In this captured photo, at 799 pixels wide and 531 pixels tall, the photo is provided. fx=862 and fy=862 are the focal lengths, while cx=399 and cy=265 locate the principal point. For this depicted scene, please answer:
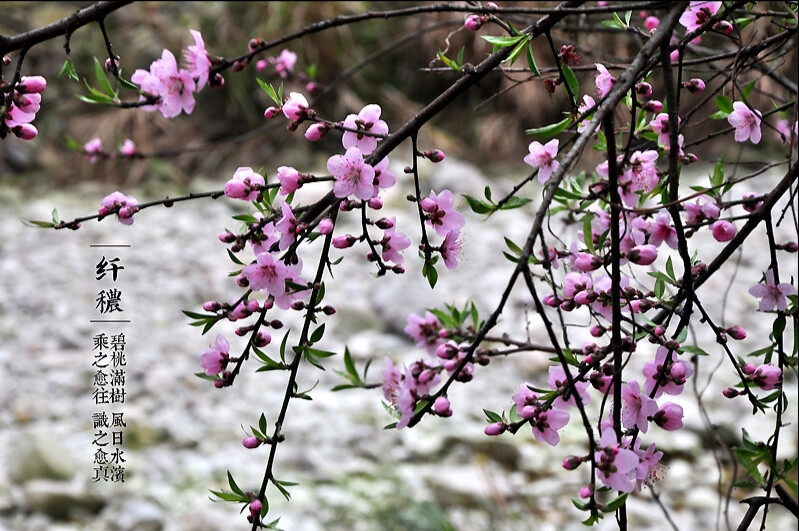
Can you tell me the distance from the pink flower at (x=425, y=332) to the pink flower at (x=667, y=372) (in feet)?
0.55

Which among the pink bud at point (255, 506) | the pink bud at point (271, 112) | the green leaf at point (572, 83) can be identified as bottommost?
the pink bud at point (255, 506)

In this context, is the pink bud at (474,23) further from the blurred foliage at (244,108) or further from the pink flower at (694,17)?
the blurred foliage at (244,108)

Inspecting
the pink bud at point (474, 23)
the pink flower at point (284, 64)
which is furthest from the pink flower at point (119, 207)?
the pink flower at point (284, 64)

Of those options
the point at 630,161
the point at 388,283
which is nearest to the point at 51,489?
the point at 388,283

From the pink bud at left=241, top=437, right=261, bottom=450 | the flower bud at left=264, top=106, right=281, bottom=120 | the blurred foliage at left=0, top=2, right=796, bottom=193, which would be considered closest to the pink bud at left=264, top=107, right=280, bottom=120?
the flower bud at left=264, top=106, right=281, bottom=120

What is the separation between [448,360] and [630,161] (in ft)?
0.76

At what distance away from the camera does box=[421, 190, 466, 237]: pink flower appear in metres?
0.60

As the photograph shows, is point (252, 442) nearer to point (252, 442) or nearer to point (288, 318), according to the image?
point (252, 442)

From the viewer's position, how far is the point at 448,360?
1.92 feet

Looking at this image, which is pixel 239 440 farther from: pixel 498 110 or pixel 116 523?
pixel 498 110

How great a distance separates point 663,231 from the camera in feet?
2.13

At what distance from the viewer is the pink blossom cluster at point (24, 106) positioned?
62 cm

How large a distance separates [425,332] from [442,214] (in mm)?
116

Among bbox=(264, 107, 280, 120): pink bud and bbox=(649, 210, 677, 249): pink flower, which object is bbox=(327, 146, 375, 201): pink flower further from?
bbox=(649, 210, 677, 249): pink flower
